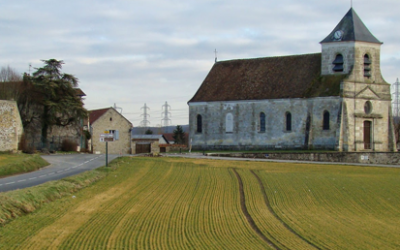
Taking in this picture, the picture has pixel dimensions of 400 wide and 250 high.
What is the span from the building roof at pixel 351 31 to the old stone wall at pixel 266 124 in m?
5.38

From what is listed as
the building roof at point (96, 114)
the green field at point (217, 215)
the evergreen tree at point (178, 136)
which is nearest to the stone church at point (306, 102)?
the building roof at point (96, 114)

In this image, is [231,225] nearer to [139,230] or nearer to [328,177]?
[139,230]

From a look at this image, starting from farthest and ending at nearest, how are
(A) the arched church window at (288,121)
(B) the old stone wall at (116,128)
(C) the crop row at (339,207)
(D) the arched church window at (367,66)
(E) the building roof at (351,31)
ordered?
(B) the old stone wall at (116,128)
(A) the arched church window at (288,121)
(D) the arched church window at (367,66)
(E) the building roof at (351,31)
(C) the crop row at (339,207)

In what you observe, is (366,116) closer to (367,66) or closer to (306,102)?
(367,66)

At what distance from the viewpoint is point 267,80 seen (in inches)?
2127

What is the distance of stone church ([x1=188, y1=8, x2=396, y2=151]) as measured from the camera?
159 feet

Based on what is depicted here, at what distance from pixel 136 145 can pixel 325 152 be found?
29085mm

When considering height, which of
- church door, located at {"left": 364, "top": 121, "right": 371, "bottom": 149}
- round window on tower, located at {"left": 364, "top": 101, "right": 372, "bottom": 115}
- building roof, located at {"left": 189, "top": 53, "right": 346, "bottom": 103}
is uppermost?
building roof, located at {"left": 189, "top": 53, "right": 346, "bottom": 103}

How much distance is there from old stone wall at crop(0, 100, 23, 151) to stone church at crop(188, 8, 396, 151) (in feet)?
60.1

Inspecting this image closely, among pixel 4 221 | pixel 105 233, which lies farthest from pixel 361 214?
pixel 4 221

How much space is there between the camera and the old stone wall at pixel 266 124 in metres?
48.8

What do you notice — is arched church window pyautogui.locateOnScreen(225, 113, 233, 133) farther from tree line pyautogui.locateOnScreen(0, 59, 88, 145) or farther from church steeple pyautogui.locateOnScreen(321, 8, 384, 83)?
tree line pyautogui.locateOnScreen(0, 59, 88, 145)

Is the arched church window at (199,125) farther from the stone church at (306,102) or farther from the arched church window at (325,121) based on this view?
the arched church window at (325,121)

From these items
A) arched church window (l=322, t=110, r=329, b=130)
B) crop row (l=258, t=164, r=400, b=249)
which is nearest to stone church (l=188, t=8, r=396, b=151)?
arched church window (l=322, t=110, r=329, b=130)
